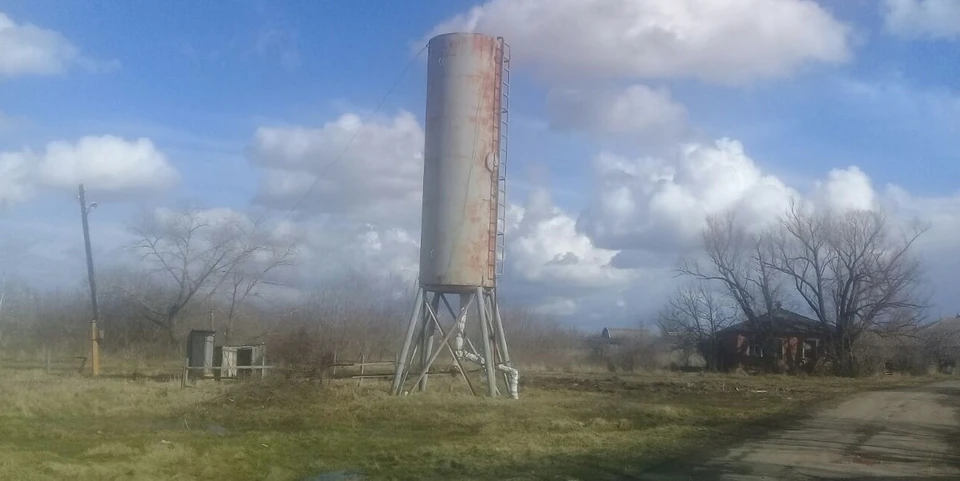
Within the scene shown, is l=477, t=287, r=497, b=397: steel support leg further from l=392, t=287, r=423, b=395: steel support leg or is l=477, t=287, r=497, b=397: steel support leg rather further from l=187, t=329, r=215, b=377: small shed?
l=187, t=329, r=215, b=377: small shed

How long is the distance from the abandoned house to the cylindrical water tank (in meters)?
32.3

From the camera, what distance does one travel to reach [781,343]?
51031 mm

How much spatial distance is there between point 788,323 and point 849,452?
3857 centimetres

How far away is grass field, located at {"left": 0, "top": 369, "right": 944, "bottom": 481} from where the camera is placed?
40.4 ft

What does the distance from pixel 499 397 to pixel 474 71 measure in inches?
343

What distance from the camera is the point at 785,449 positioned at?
15.2m

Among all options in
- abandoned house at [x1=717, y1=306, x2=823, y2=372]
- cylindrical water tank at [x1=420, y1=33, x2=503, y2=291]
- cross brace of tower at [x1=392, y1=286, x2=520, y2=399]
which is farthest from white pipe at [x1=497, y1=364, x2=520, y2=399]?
abandoned house at [x1=717, y1=306, x2=823, y2=372]

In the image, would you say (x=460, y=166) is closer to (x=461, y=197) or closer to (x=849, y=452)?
(x=461, y=197)

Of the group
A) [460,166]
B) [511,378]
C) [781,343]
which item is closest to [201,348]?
[511,378]

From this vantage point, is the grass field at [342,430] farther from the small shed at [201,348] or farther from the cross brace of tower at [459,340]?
the small shed at [201,348]

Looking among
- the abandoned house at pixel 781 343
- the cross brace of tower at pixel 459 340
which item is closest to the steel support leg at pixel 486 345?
the cross brace of tower at pixel 459 340

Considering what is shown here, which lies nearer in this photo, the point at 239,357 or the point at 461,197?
the point at 461,197

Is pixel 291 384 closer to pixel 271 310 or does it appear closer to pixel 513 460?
pixel 513 460

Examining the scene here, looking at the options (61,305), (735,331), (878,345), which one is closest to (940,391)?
(878,345)
